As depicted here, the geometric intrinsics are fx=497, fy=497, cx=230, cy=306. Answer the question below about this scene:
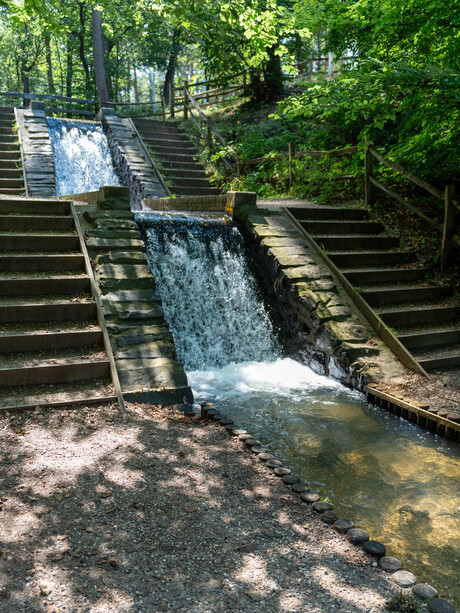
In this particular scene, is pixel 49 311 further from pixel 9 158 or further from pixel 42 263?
pixel 9 158

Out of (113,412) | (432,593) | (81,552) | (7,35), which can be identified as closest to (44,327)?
(113,412)

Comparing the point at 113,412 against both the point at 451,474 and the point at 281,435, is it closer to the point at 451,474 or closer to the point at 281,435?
the point at 281,435

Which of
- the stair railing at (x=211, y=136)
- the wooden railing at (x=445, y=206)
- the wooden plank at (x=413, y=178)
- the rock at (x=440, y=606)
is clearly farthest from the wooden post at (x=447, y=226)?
the stair railing at (x=211, y=136)

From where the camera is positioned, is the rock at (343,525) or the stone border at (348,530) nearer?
the stone border at (348,530)

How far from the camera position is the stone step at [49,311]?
554 cm

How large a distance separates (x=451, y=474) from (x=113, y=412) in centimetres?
306

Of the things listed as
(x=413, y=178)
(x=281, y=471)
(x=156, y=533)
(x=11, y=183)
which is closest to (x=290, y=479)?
(x=281, y=471)

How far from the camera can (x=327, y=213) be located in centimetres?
901

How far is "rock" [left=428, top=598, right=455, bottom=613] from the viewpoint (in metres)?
2.51

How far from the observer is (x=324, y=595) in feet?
8.51

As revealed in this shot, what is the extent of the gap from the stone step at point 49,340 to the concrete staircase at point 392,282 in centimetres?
391

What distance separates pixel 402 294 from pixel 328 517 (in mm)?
4911

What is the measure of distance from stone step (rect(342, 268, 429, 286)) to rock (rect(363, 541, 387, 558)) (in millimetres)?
5006

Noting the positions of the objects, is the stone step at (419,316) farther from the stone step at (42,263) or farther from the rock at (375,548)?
the rock at (375,548)
